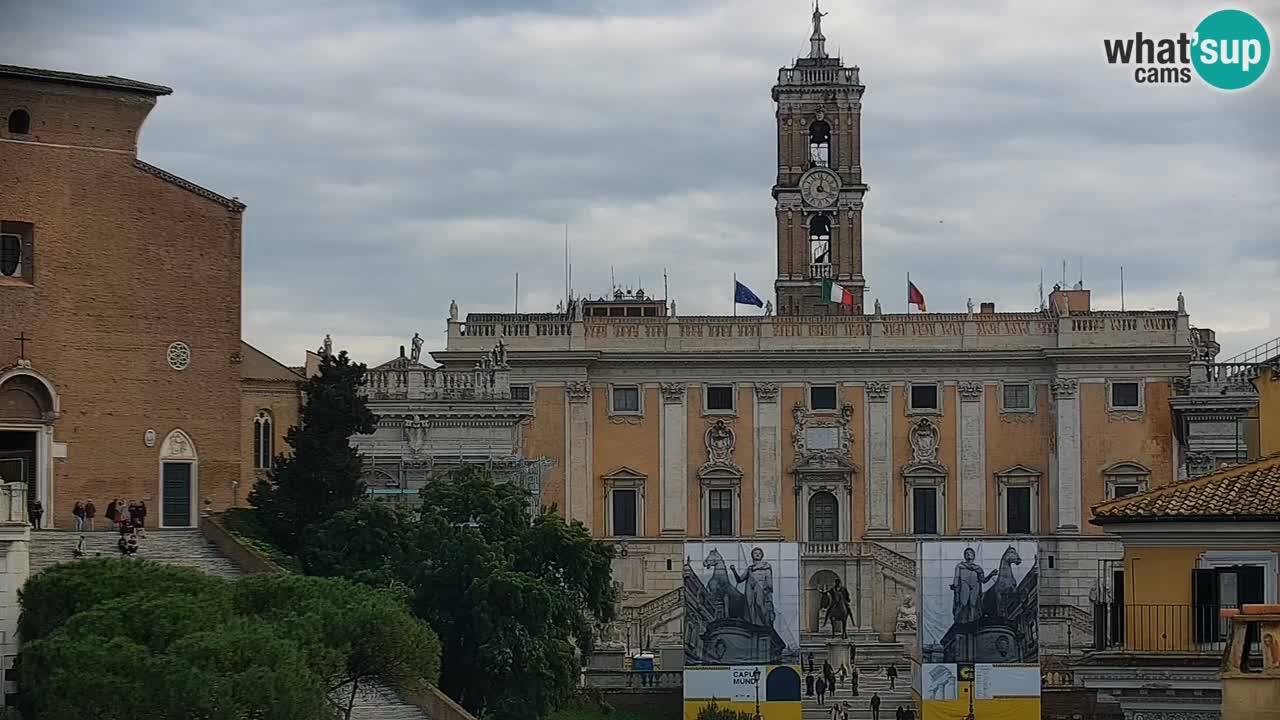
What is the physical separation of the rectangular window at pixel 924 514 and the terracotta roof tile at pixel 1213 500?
47.9m

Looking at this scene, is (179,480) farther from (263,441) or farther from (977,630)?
(977,630)

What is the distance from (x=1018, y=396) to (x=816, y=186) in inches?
431

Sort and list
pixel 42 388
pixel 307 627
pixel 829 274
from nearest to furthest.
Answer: pixel 307 627
pixel 42 388
pixel 829 274

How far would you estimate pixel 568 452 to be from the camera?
85.8m

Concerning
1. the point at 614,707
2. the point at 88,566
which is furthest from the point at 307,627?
the point at 614,707

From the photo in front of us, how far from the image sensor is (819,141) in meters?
94.9

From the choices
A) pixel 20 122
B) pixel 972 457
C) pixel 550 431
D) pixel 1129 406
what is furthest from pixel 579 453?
pixel 20 122

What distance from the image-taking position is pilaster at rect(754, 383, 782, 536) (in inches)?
3393

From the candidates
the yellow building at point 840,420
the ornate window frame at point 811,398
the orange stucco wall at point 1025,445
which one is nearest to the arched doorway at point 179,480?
the yellow building at point 840,420

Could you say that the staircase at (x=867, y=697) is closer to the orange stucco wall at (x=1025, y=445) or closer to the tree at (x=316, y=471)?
the orange stucco wall at (x=1025, y=445)

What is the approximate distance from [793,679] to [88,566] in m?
16.7

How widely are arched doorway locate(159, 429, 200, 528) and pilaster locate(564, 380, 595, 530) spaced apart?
94.4 ft

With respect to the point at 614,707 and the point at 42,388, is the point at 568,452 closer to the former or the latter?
the point at 614,707

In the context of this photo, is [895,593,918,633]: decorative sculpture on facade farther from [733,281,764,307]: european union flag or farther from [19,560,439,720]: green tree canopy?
[19,560,439,720]: green tree canopy
